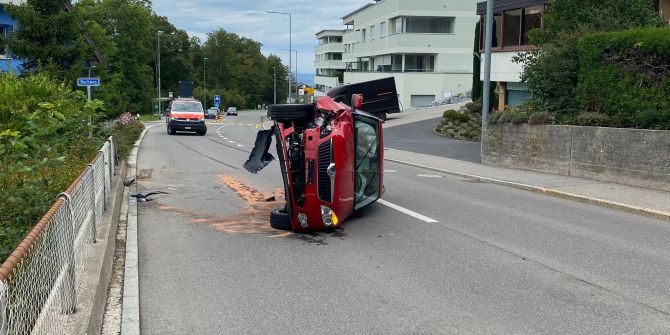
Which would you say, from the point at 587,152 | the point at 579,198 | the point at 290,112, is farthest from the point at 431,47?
the point at 290,112

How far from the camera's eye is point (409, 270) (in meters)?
6.88

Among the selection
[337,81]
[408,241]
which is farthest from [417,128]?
[337,81]

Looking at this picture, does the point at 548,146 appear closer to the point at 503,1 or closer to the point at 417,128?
the point at 503,1

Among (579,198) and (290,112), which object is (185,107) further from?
(290,112)

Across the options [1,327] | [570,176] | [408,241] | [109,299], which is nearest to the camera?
[1,327]

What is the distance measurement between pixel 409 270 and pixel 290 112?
323 centimetres

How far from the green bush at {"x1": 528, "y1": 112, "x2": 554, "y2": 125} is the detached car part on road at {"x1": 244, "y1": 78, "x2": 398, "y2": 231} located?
8385mm

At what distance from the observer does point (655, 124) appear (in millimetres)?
13508

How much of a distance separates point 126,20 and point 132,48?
3.69 meters

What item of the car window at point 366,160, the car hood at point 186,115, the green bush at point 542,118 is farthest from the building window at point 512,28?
the car window at point 366,160

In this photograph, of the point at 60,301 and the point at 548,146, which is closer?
the point at 60,301

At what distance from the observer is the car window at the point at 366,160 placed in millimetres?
9211

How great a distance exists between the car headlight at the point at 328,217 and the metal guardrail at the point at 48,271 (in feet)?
10.2

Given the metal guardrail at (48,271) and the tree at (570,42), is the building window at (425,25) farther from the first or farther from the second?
the metal guardrail at (48,271)
